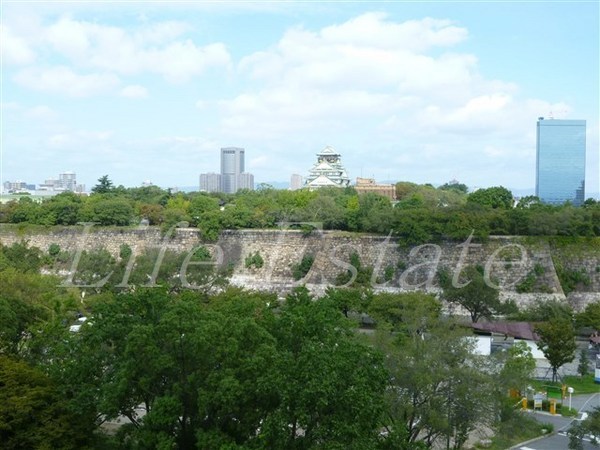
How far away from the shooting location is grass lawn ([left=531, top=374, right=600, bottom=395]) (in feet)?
58.3

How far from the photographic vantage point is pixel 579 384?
1833cm

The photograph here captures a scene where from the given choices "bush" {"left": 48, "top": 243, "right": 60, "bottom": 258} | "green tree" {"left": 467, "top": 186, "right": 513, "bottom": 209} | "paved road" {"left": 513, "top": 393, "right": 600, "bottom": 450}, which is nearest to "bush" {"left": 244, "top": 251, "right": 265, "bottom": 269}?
"bush" {"left": 48, "top": 243, "right": 60, "bottom": 258}

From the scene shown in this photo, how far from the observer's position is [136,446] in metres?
9.97

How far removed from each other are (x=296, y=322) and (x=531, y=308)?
48.6ft

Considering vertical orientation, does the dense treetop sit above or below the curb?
above

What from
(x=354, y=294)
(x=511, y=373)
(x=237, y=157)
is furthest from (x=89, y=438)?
(x=237, y=157)

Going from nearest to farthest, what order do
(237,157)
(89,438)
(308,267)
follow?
(89,438) → (308,267) → (237,157)

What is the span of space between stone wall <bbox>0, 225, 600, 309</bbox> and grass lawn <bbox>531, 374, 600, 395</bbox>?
650cm

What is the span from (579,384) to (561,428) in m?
3.71

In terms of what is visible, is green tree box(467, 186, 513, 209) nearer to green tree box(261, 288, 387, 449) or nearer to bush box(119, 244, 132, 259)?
bush box(119, 244, 132, 259)

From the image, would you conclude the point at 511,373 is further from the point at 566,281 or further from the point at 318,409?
the point at 566,281

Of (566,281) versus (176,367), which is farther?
(566,281)

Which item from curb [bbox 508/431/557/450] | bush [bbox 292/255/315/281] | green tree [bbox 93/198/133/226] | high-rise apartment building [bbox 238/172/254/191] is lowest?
curb [bbox 508/431/557/450]

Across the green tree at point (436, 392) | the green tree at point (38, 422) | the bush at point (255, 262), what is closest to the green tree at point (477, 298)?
the bush at point (255, 262)
